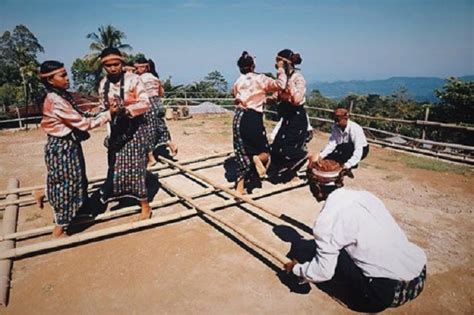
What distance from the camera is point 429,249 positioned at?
3.77 metres

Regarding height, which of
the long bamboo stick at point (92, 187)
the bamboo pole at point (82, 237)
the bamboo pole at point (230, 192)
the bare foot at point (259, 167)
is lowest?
the bamboo pole at point (82, 237)

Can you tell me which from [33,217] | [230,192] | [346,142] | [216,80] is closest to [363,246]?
[230,192]

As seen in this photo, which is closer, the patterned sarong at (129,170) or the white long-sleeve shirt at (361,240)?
the white long-sleeve shirt at (361,240)

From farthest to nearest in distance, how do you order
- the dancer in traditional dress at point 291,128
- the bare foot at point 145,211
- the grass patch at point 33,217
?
the dancer in traditional dress at point 291,128, the grass patch at point 33,217, the bare foot at point 145,211

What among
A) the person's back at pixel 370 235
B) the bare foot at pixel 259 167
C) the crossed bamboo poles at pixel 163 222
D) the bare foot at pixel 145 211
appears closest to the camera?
the person's back at pixel 370 235

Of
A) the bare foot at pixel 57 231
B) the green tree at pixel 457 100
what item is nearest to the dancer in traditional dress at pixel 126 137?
the bare foot at pixel 57 231

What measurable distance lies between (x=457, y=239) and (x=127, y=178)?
395 cm

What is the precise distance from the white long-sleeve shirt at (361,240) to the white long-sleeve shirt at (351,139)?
2.11m

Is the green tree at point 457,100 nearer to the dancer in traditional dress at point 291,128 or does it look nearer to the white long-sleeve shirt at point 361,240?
the dancer in traditional dress at point 291,128

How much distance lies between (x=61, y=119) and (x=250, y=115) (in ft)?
8.26

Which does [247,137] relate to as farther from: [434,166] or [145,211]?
[434,166]

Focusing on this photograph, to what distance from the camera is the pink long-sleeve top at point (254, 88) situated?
5.05 metres

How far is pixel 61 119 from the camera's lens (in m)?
3.77

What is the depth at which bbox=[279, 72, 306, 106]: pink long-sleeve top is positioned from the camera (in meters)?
5.24
